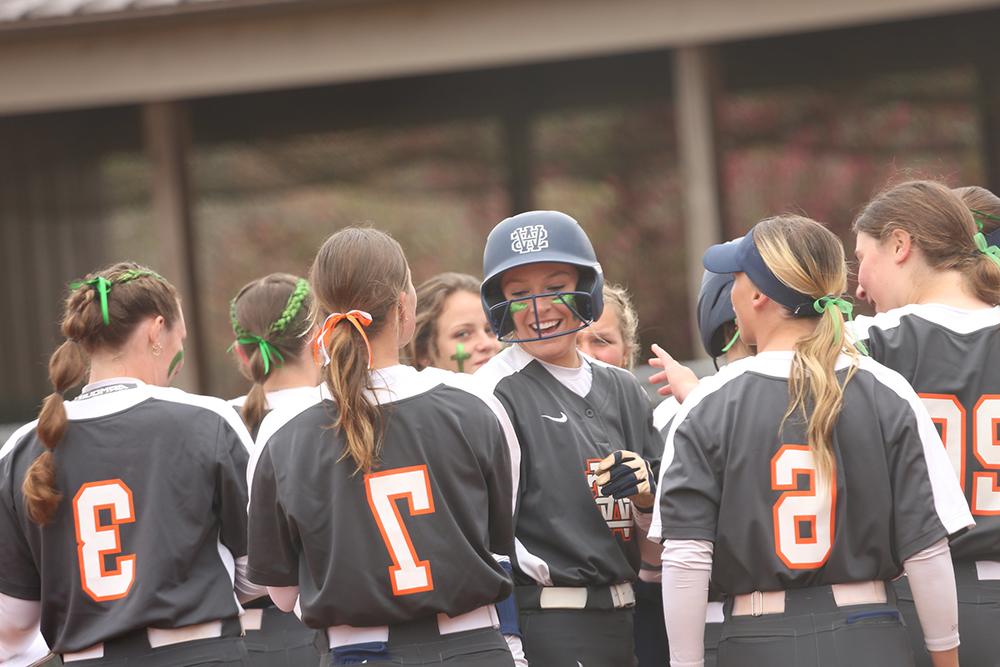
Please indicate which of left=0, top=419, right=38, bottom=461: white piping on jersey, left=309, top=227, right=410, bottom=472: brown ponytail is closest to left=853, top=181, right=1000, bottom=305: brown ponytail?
left=309, top=227, right=410, bottom=472: brown ponytail

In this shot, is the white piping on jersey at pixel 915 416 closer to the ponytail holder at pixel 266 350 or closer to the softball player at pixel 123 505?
the softball player at pixel 123 505

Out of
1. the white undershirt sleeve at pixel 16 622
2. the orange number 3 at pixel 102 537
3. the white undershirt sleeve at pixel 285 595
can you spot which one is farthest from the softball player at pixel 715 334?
the white undershirt sleeve at pixel 16 622

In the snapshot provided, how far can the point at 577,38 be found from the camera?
347 inches

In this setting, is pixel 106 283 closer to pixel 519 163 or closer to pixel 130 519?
pixel 130 519

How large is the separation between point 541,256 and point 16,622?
1.90 meters

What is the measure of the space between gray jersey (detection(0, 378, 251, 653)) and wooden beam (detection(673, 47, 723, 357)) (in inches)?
234

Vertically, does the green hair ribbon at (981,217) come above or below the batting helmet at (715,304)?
above

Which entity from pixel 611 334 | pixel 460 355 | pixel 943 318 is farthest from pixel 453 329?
pixel 943 318

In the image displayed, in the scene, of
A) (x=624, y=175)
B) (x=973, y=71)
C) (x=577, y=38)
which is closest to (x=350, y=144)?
(x=624, y=175)

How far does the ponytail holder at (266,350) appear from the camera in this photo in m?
4.32

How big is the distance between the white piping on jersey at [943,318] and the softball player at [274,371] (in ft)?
6.17

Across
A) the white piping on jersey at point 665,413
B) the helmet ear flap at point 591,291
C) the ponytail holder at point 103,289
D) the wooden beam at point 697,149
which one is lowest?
the white piping on jersey at point 665,413

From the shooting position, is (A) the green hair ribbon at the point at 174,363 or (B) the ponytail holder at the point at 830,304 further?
(A) the green hair ribbon at the point at 174,363

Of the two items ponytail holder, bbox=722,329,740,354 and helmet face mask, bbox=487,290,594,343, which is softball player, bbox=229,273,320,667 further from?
ponytail holder, bbox=722,329,740,354
